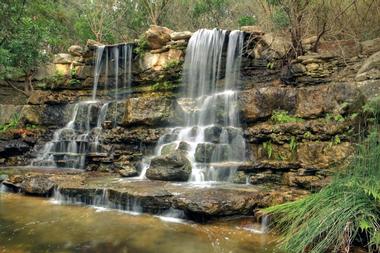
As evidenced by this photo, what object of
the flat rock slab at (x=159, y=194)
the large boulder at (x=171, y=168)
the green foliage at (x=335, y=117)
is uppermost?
the green foliage at (x=335, y=117)

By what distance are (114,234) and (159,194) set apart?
1.29m

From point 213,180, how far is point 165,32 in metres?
6.61

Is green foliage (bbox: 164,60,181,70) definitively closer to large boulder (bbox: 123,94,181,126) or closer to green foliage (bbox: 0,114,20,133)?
large boulder (bbox: 123,94,181,126)

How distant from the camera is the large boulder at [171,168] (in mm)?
7395

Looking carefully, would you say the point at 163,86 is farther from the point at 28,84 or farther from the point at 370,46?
the point at 28,84

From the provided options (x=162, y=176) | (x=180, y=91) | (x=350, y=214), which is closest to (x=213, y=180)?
(x=162, y=176)

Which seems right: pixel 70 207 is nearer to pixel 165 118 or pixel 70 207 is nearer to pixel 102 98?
pixel 165 118

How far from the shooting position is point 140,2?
58.6 ft

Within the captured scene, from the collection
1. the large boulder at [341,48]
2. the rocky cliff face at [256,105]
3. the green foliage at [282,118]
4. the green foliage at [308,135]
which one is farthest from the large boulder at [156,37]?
the green foliage at [308,135]

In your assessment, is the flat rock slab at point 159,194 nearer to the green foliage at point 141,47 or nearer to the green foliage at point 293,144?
the green foliage at point 293,144

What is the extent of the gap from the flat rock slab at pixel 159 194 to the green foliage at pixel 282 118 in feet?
6.86

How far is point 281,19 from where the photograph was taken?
31.9ft

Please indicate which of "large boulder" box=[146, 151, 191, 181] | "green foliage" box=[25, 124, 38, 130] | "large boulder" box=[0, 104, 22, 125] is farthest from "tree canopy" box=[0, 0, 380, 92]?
"large boulder" box=[146, 151, 191, 181]

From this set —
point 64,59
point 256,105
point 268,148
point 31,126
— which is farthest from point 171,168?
point 64,59
